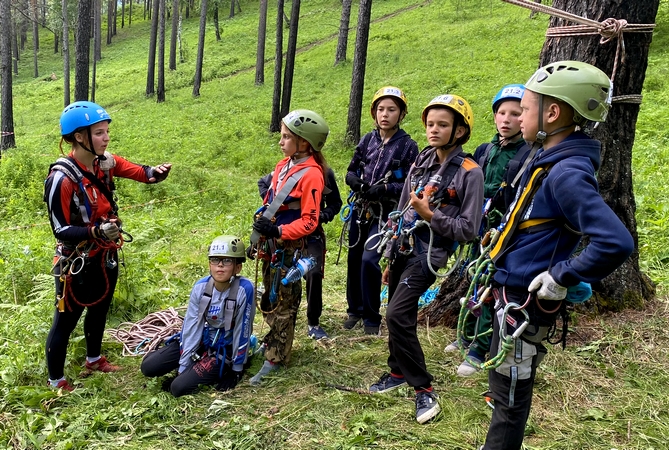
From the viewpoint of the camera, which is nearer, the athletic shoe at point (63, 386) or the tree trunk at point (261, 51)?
the athletic shoe at point (63, 386)

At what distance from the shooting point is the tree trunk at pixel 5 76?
17562 millimetres

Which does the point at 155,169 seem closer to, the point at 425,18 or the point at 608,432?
the point at 608,432

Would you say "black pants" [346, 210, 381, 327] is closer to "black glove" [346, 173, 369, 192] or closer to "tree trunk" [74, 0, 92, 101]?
"black glove" [346, 173, 369, 192]

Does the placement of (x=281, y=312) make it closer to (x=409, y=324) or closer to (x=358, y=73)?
(x=409, y=324)

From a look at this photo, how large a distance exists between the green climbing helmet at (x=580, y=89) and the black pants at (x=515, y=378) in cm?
102

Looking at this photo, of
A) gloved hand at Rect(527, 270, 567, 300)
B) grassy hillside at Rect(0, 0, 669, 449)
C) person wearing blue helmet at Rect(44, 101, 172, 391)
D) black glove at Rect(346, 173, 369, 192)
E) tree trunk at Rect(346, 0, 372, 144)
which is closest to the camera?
gloved hand at Rect(527, 270, 567, 300)

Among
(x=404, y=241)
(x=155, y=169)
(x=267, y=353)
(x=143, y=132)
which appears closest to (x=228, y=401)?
(x=267, y=353)

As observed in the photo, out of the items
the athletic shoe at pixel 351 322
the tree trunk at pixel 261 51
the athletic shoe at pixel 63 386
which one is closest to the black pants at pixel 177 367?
the athletic shoe at pixel 63 386

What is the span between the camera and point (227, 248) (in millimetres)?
4516

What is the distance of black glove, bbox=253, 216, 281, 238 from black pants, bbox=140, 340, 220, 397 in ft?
4.19

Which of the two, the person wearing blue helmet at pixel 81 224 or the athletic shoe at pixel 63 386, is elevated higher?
the person wearing blue helmet at pixel 81 224

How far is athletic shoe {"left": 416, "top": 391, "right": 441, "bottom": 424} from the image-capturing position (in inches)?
143

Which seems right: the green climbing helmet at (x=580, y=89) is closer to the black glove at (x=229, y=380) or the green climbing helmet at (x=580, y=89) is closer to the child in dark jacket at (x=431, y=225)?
the child in dark jacket at (x=431, y=225)

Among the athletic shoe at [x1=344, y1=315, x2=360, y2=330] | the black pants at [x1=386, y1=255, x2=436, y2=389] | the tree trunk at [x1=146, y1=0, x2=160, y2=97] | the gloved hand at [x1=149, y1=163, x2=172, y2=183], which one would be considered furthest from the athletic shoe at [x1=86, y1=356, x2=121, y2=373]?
the tree trunk at [x1=146, y1=0, x2=160, y2=97]
